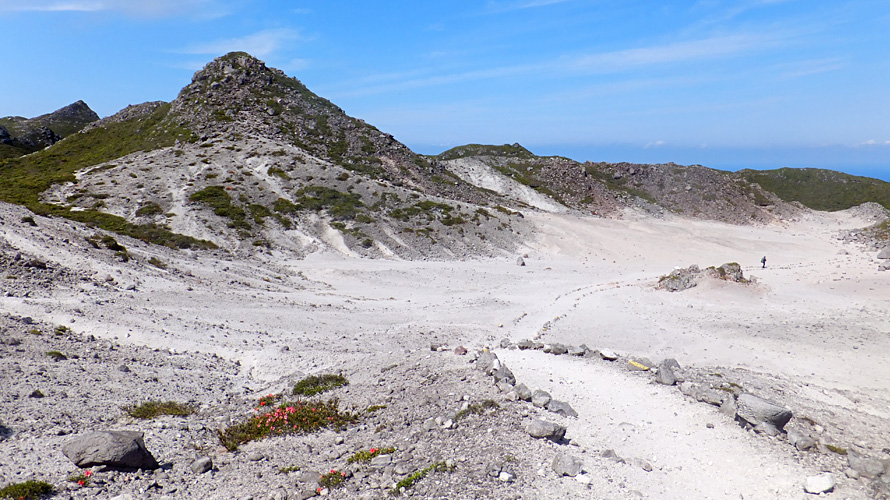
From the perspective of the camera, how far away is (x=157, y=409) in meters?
16.6

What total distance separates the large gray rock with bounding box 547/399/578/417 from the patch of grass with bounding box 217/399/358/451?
22.5 ft

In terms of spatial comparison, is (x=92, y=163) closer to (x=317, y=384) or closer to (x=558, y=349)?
(x=317, y=384)

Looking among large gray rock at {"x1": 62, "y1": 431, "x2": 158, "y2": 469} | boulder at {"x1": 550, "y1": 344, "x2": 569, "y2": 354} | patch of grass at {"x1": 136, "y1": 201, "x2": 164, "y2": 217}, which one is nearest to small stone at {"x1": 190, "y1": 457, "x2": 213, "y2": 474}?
large gray rock at {"x1": 62, "y1": 431, "x2": 158, "y2": 469}

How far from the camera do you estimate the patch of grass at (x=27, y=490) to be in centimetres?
1036

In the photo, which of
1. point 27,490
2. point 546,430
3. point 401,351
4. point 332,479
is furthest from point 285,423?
point 401,351

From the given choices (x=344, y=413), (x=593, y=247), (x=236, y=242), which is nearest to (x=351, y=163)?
(x=236, y=242)

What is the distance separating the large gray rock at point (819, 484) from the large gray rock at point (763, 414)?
10.7ft

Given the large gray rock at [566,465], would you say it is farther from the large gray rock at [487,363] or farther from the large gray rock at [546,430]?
the large gray rock at [487,363]

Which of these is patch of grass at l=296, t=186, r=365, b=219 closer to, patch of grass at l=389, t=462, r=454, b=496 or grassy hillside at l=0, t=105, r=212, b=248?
grassy hillside at l=0, t=105, r=212, b=248

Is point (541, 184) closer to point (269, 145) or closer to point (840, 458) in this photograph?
point (269, 145)

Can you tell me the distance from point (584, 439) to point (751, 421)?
618cm

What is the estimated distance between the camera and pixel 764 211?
120 metres

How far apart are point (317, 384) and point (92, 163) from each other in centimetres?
9093

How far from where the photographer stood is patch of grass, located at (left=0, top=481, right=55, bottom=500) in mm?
10359
